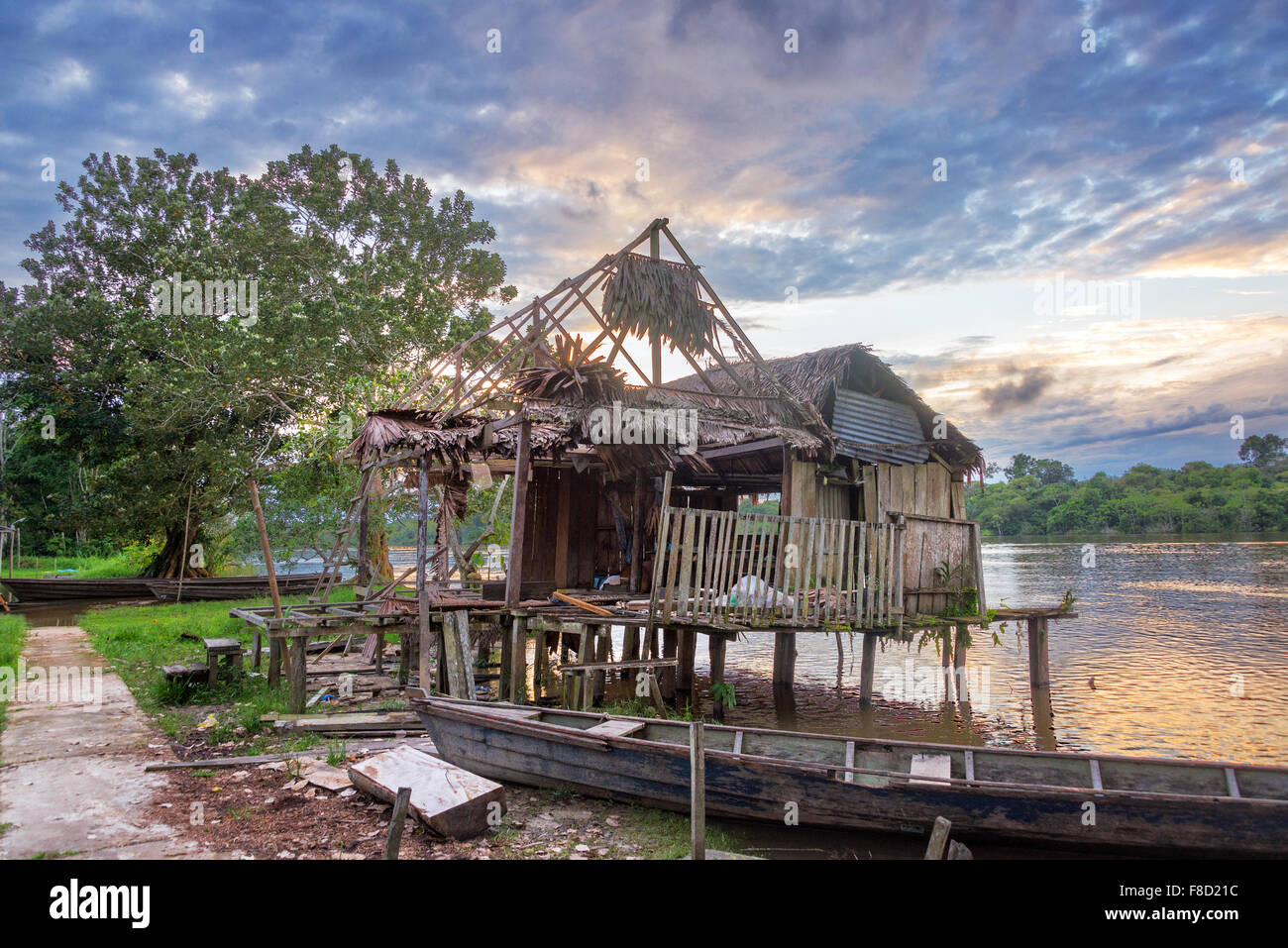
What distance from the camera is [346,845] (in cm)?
602

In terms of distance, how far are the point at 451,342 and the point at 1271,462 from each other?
6659 centimetres

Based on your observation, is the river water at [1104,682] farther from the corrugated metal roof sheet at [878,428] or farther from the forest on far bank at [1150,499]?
the forest on far bank at [1150,499]

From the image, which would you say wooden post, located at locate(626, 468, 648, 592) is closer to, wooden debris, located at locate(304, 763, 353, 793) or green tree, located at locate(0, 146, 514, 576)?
wooden debris, located at locate(304, 763, 353, 793)

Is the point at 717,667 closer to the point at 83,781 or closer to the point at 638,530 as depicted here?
the point at 638,530

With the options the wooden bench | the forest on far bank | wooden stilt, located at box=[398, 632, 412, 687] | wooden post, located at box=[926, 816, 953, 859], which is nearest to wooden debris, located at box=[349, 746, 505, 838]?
wooden post, located at box=[926, 816, 953, 859]

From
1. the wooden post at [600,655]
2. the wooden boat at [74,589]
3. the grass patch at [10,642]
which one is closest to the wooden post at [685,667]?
the wooden post at [600,655]

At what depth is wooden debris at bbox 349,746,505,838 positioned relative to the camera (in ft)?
20.5

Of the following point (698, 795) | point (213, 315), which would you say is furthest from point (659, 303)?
point (213, 315)

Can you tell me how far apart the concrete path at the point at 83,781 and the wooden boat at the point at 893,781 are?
2802 millimetres

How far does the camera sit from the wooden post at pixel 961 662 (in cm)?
1298

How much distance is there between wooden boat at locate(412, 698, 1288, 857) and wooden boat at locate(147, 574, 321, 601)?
19.0 meters

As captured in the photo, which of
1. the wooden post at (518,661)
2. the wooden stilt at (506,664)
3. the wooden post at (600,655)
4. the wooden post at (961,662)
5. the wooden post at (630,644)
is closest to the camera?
the wooden post at (518,661)
